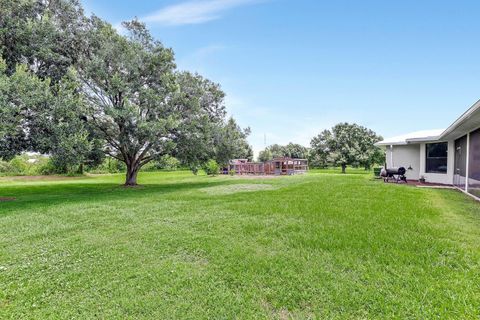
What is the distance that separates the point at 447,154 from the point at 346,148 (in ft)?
56.1

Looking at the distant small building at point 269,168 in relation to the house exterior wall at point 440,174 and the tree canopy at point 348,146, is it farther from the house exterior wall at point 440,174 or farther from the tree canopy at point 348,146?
the house exterior wall at point 440,174

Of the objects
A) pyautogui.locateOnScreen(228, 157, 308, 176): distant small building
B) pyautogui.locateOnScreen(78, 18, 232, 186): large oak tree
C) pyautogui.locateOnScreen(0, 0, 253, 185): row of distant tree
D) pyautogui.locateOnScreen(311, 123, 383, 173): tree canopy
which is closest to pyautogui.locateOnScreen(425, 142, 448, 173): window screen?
pyautogui.locateOnScreen(0, 0, 253, 185): row of distant tree

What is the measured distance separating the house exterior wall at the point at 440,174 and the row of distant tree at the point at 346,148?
605 inches

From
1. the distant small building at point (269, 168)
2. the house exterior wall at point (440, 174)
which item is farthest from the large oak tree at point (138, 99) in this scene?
the house exterior wall at point (440, 174)

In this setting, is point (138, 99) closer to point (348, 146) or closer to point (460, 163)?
point (460, 163)

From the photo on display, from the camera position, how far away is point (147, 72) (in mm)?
13781

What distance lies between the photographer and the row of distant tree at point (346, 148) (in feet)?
99.6

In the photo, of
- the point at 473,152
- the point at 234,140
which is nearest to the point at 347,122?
the point at 234,140

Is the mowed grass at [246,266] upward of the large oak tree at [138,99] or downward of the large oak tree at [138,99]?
downward

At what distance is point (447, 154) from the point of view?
13461 millimetres

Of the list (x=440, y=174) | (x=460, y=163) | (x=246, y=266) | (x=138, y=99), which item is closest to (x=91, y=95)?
(x=138, y=99)

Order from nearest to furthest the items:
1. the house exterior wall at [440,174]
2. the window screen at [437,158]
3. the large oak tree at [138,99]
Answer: the large oak tree at [138,99] < the house exterior wall at [440,174] < the window screen at [437,158]

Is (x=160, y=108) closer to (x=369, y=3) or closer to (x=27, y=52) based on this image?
(x=27, y=52)

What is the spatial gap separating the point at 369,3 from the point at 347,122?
22470 mm
